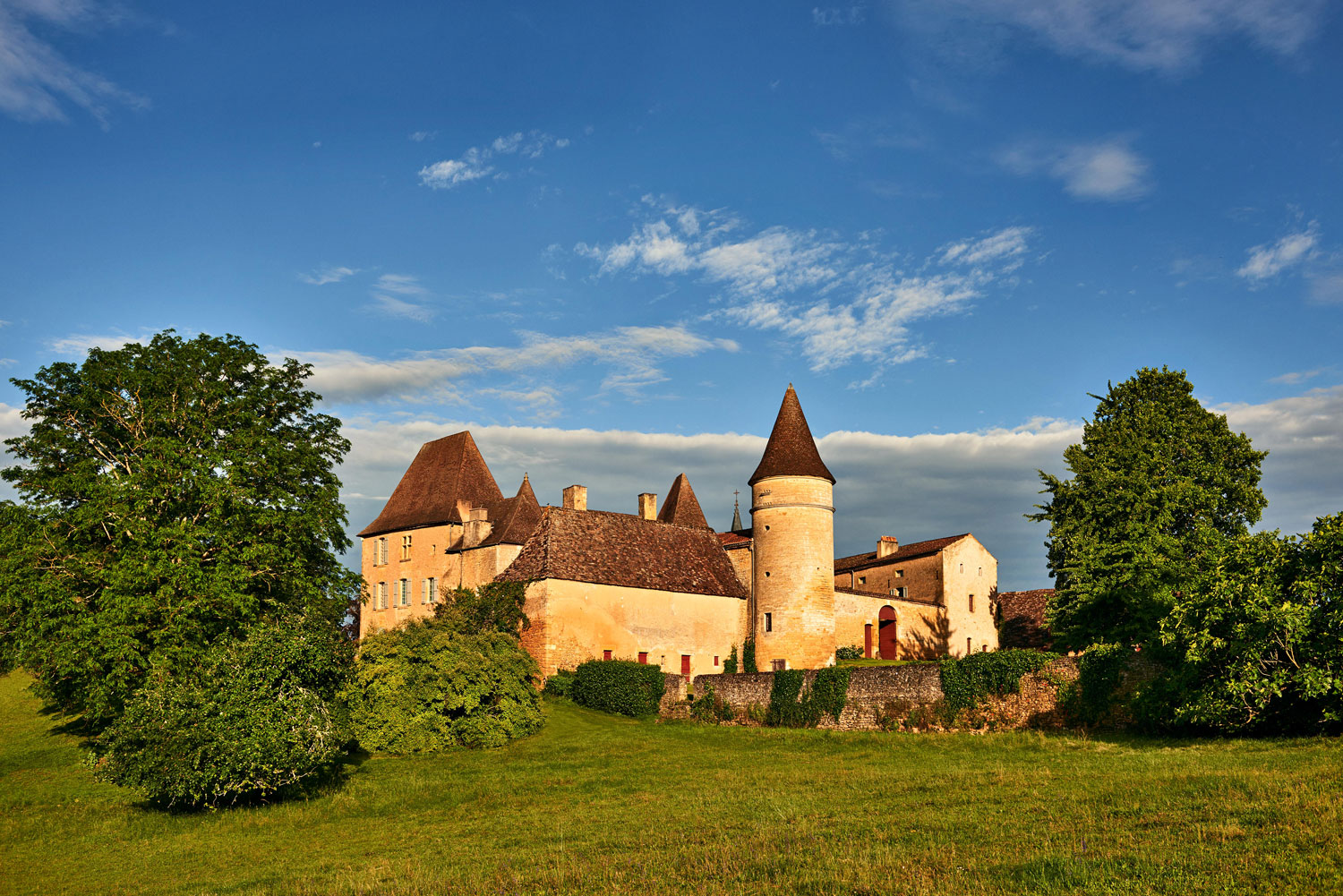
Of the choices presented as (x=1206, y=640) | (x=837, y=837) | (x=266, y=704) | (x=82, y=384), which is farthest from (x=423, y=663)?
(x=1206, y=640)

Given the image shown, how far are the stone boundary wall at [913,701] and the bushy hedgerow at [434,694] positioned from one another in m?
7.88

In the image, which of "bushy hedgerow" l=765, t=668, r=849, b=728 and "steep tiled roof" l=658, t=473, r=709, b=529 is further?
"steep tiled roof" l=658, t=473, r=709, b=529

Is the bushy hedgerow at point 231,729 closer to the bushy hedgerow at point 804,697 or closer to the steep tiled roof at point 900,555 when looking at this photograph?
the bushy hedgerow at point 804,697

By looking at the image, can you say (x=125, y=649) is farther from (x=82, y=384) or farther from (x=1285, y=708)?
(x=1285, y=708)

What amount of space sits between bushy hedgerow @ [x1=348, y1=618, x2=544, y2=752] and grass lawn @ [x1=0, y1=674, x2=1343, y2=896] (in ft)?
4.32

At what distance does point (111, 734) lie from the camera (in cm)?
2375

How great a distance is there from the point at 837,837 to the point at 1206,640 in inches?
450

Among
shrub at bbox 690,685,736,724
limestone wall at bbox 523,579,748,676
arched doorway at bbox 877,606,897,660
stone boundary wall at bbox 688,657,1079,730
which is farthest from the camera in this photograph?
arched doorway at bbox 877,606,897,660

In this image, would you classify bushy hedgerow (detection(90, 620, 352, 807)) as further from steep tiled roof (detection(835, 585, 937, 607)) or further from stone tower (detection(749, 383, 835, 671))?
steep tiled roof (detection(835, 585, 937, 607))

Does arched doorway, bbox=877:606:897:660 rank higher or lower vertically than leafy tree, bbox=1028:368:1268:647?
lower

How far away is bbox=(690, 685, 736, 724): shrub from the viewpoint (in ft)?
124

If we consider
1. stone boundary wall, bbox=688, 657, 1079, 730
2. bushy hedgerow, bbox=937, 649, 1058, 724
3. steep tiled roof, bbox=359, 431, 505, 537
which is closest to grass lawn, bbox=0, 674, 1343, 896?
stone boundary wall, bbox=688, 657, 1079, 730

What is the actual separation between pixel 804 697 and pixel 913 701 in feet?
14.5

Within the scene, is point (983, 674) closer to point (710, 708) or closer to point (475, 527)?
point (710, 708)
